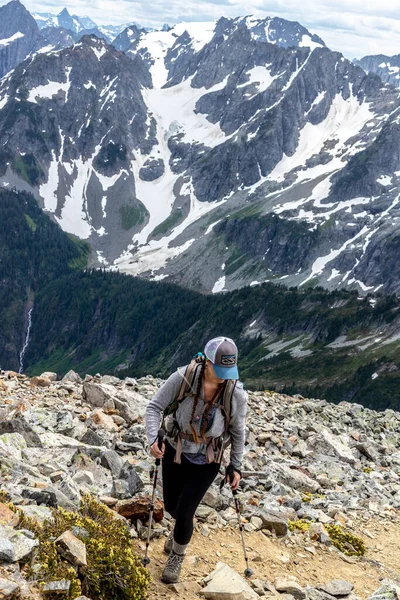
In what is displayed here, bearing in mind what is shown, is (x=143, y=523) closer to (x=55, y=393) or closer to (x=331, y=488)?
(x=331, y=488)

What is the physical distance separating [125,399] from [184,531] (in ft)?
43.7

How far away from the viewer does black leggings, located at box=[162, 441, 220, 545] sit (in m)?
10.0

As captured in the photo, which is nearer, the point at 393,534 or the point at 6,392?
the point at 393,534

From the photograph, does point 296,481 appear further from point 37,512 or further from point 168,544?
point 37,512

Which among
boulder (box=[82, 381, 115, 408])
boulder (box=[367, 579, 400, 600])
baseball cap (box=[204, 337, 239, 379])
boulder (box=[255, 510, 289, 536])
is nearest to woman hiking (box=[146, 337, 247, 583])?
baseball cap (box=[204, 337, 239, 379])

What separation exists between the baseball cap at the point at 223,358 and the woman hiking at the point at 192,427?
0.13 metres

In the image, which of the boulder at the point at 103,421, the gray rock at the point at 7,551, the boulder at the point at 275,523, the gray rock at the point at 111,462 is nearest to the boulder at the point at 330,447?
the boulder at the point at 103,421

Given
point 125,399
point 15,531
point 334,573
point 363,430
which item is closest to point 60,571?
point 15,531

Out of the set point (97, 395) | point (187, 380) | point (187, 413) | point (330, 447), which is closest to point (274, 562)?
point (187, 413)

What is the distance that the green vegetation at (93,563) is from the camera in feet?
27.3

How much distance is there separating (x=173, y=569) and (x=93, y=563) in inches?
71.6

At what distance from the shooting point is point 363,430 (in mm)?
30453

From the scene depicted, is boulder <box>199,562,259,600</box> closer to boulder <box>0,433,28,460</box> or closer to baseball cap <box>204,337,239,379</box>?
baseball cap <box>204,337,239,379</box>

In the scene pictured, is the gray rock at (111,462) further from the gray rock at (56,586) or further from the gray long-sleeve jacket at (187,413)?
the gray rock at (56,586)
